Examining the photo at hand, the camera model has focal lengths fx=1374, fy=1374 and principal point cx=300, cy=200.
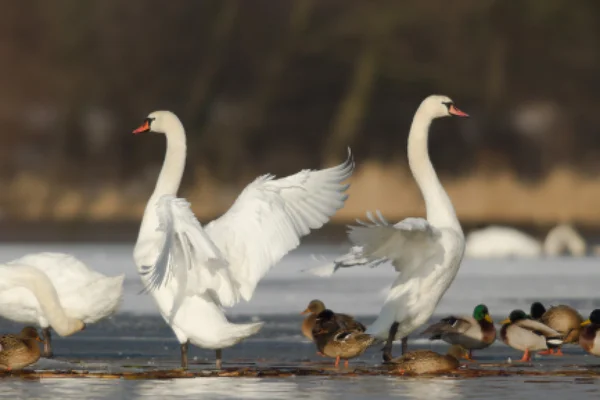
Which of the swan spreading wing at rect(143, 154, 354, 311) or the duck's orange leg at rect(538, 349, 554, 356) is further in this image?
the duck's orange leg at rect(538, 349, 554, 356)

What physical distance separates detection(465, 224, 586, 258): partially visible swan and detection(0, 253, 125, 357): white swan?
816 cm

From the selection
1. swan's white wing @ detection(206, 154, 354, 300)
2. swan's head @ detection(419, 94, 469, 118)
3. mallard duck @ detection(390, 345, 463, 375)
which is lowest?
mallard duck @ detection(390, 345, 463, 375)

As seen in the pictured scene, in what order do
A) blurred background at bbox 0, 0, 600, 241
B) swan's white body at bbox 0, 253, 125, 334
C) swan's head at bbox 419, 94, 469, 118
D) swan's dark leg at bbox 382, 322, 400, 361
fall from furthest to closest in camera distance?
blurred background at bbox 0, 0, 600, 241, swan's head at bbox 419, 94, 469, 118, swan's white body at bbox 0, 253, 125, 334, swan's dark leg at bbox 382, 322, 400, 361

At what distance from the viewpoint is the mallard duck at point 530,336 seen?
877cm

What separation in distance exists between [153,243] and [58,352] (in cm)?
152

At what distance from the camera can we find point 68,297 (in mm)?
9430

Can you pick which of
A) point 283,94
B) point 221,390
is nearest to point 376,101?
point 283,94

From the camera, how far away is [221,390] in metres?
7.24

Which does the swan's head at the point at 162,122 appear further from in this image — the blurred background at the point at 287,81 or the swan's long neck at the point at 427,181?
the blurred background at the point at 287,81

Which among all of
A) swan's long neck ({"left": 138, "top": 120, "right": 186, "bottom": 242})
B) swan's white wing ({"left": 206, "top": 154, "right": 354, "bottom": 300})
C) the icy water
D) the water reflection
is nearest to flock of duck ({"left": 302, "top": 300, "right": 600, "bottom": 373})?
the icy water

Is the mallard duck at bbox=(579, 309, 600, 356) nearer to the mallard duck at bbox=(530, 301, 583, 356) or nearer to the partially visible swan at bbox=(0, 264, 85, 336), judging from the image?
the mallard duck at bbox=(530, 301, 583, 356)

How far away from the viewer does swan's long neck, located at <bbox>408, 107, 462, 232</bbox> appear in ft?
28.8

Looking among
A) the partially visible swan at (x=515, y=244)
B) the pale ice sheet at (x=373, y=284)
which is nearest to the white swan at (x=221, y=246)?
the pale ice sheet at (x=373, y=284)

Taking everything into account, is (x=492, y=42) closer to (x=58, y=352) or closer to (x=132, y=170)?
(x=132, y=170)
